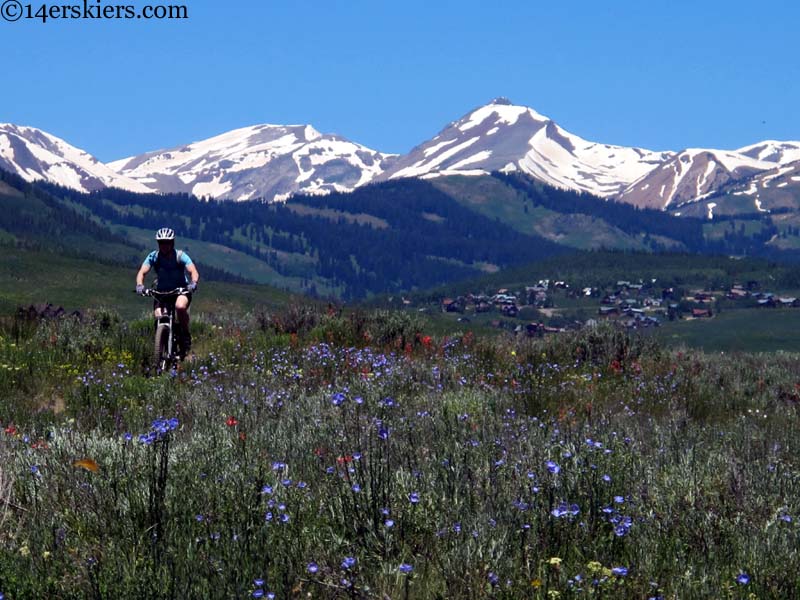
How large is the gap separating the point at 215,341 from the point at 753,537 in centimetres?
1145

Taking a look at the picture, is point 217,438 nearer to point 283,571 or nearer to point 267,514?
point 267,514

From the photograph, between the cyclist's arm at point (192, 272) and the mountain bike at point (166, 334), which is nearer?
the mountain bike at point (166, 334)

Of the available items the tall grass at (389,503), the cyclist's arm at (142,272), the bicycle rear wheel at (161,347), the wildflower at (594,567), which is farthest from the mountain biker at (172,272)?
the wildflower at (594,567)

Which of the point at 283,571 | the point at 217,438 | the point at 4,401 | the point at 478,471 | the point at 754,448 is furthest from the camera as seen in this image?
the point at 4,401

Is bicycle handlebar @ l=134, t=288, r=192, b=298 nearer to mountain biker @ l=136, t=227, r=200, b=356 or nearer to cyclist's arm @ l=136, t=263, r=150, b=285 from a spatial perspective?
mountain biker @ l=136, t=227, r=200, b=356

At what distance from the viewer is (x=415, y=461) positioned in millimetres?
5793

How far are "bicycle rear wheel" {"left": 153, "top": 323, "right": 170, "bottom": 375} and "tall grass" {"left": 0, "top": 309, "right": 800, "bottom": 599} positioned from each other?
278 cm

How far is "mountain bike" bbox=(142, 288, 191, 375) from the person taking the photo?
12586 mm

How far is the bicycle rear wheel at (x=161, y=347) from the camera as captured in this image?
12486 mm


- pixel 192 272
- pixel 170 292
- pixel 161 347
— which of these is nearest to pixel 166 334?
pixel 161 347

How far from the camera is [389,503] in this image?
180 inches

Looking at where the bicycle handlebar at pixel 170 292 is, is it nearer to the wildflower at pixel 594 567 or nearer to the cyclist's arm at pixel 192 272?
the cyclist's arm at pixel 192 272

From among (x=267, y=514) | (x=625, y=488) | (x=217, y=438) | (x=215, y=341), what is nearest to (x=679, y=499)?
(x=625, y=488)

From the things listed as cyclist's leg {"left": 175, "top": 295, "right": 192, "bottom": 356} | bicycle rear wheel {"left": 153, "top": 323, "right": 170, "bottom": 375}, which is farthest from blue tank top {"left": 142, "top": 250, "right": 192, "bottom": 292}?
bicycle rear wheel {"left": 153, "top": 323, "right": 170, "bottom": 375}
